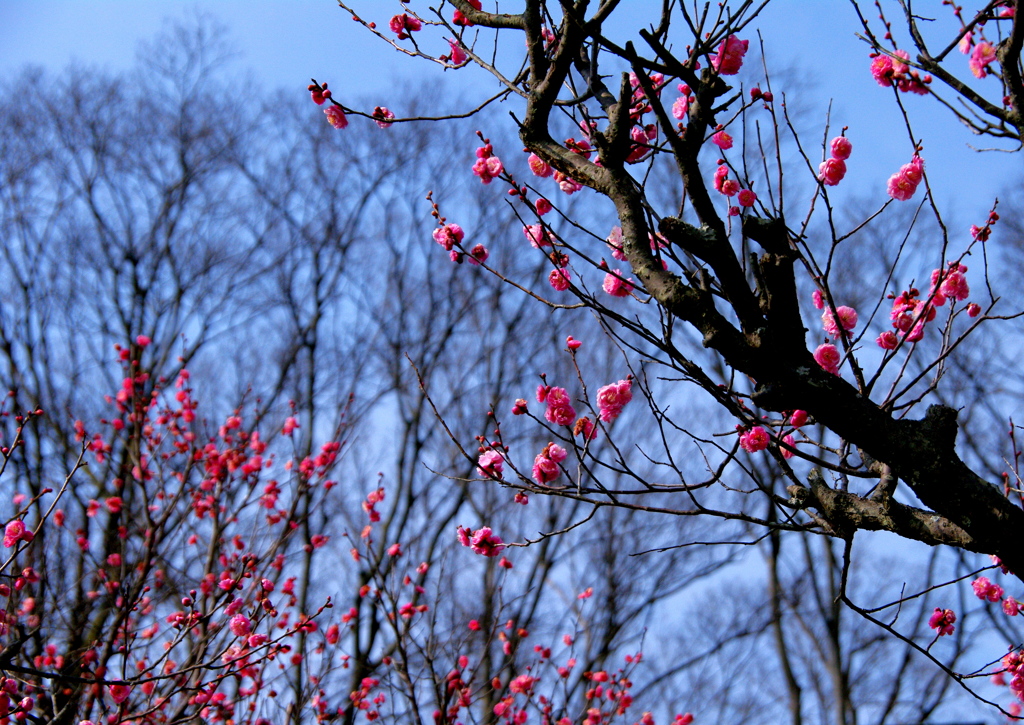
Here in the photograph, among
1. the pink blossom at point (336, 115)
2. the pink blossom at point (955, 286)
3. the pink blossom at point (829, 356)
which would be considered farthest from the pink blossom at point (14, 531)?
the pink blossom at point (955, 286)

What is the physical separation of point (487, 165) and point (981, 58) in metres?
2.60

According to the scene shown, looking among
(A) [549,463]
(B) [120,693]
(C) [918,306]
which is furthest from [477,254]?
(B) [120,693]

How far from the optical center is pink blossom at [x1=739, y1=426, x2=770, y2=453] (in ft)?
9.21

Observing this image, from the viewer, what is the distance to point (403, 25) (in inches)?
136

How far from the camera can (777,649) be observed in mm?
9539

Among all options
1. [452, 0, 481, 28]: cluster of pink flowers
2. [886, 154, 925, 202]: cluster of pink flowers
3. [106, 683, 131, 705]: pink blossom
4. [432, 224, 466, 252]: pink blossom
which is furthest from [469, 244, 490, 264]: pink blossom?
[106, 683, 131, 705]: pink blossom

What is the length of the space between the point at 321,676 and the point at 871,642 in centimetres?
766

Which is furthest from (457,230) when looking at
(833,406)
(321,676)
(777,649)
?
(777,649)

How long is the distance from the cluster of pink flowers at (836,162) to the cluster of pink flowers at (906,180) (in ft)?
0.75

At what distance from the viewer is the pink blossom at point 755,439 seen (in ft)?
9.21

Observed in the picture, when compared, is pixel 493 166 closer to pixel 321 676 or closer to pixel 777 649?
pixel 321 676

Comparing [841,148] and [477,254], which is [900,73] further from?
[477,254]

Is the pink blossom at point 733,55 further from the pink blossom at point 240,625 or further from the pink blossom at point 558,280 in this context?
the pink blossom at point 240,625

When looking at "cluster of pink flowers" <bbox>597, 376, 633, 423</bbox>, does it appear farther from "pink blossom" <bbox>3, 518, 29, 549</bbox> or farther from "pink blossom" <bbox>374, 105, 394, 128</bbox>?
"pink blossom" <bbox>3, 518, 29, 549</bbox>
